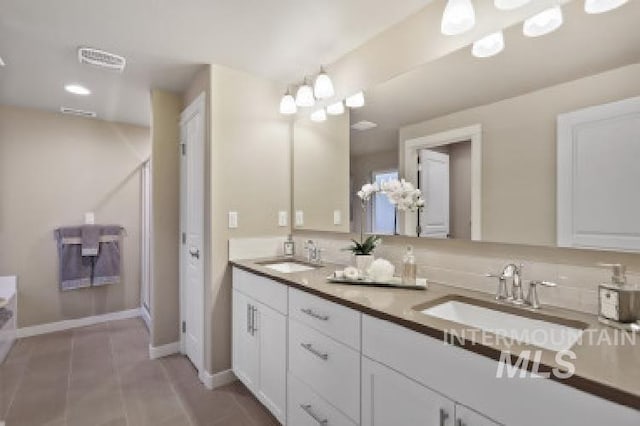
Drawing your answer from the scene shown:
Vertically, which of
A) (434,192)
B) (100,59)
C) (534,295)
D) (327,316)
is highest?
(100,59)

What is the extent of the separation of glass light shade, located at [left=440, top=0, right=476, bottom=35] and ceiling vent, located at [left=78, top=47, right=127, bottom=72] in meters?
2.04

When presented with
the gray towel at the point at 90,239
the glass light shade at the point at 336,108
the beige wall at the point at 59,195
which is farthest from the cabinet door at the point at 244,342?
the beige wall at the point at 59,195

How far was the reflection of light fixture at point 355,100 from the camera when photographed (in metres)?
2.03

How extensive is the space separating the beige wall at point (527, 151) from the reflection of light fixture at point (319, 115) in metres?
1.11

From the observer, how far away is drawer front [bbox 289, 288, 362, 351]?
1246 mm

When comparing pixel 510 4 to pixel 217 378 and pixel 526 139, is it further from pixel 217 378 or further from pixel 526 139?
pixel 217 378

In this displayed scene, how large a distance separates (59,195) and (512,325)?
4086 mm

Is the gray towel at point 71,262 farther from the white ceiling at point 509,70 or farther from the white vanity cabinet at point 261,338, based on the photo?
the white ceiling at point 509,70

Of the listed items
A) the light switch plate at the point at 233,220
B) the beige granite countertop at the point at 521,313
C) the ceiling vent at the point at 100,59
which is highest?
the ceiling vent at the point at 100,59

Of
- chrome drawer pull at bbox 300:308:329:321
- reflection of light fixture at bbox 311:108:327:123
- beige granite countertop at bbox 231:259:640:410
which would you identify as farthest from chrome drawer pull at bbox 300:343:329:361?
reflection of light fixture at bbox 311:108:327:123

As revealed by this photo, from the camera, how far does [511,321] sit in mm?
1159

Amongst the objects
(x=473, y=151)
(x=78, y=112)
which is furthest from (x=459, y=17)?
(x=78, y=112)

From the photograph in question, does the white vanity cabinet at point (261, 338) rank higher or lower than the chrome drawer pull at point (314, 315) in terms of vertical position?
lower

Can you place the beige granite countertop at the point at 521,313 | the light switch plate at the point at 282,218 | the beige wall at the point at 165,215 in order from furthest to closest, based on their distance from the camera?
the beige wall at the point at 165,215 → the light switch plate at the point at 282,218 → the beige granite countertop at the point at 521,313
